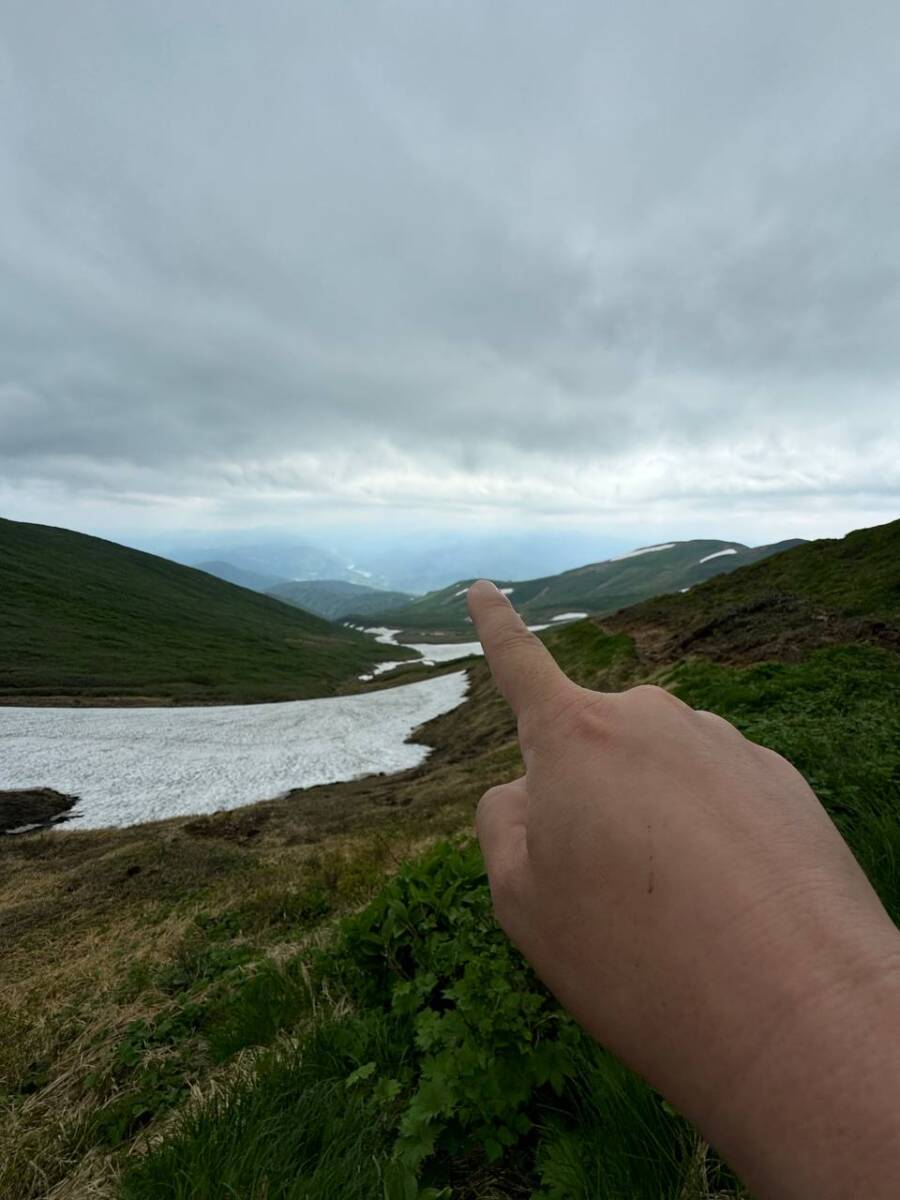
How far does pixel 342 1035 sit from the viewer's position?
3525mm

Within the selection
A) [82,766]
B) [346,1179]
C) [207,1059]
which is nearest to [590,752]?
[346,1179]

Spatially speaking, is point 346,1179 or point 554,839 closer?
point 554,839

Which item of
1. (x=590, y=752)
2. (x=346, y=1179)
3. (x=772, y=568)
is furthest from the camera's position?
(x=772, y=568)

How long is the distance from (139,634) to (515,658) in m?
123

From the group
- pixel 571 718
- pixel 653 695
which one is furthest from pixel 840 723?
pixel 571 718

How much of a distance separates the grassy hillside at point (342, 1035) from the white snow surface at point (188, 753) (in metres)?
13.1

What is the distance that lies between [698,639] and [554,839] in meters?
24.4

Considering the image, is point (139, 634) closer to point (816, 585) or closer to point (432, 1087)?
point (816, 585)

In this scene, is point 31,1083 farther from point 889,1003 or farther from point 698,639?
point 698,639

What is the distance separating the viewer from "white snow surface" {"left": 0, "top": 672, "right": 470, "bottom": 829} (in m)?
24.4

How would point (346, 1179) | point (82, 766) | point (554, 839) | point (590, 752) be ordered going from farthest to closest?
point (82, 766)
point (346, 1179)
point (590, 752)
point (554, 839)

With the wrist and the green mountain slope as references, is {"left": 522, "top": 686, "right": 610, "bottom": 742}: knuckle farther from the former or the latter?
the green mountain slope

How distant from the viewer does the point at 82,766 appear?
96.9ft

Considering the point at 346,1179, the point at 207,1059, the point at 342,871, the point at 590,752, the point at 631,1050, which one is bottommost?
the point at 342,871
